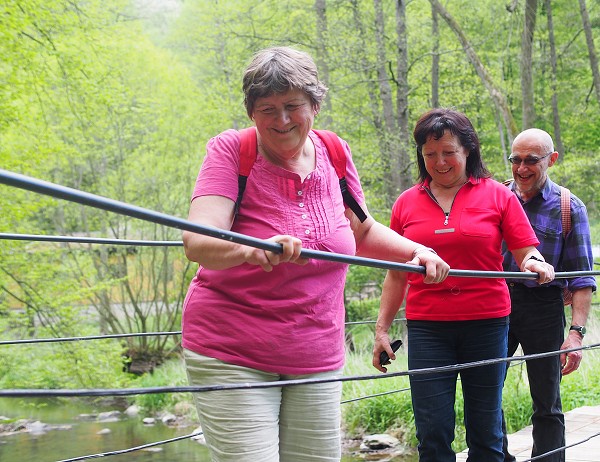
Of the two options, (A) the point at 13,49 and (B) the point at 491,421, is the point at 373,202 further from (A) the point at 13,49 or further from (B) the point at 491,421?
(B) the point at 491,421

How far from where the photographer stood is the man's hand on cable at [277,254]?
1675 millimetres

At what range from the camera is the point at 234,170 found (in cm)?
199

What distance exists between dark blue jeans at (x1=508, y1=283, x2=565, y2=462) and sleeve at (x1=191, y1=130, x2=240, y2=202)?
6.02ft

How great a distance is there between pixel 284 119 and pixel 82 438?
9.22m

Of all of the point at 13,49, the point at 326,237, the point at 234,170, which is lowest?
the point at 326,237

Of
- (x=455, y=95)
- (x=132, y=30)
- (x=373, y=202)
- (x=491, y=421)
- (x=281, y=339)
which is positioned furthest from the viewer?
(x=132, y=30)

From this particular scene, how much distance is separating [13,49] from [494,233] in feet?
25.2

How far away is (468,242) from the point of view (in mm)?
2834

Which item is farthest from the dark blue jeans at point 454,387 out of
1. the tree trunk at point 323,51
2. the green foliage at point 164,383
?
the tree trunk at point 323,51

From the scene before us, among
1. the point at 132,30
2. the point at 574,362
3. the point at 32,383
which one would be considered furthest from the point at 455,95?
the point at 574,362

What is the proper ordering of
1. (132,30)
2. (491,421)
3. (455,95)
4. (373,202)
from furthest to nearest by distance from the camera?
1. (132,30)
2. (455,95)
3. (373,202)
4. (491,421)

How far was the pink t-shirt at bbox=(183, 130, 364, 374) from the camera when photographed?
1.92m

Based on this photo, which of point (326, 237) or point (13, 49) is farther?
point (13, 49)

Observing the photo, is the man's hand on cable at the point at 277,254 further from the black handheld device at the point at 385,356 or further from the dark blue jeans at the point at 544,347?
the dark blue jeans at the point at 544,347
